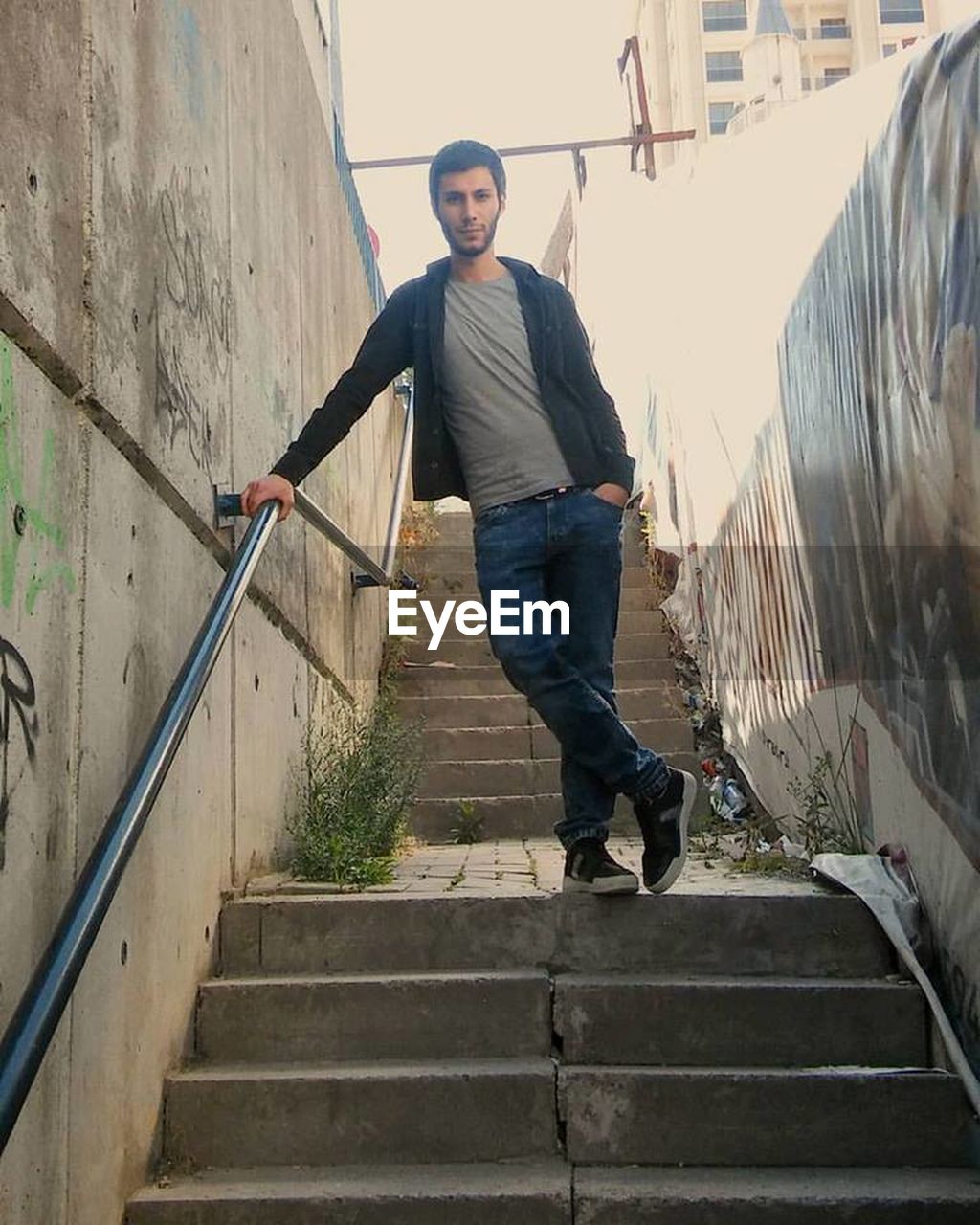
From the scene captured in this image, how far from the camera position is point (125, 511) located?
2.39m

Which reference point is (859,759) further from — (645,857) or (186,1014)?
(186,1014)

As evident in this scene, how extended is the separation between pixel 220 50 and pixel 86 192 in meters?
1.36

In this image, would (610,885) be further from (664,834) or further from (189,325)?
(189,325)

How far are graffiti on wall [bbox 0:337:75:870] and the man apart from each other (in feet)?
3.23

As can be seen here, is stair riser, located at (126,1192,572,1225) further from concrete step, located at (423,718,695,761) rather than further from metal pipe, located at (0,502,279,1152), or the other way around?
concrete step, located at (423,718,695,761)

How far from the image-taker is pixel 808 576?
3977 mm

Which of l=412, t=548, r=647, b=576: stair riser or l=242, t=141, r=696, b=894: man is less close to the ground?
l=412, t=548, r=647, b=576: stair riser

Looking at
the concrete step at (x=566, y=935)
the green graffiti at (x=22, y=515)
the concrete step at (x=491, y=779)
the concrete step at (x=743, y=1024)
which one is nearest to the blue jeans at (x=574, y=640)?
the concrete step at (x=566, y=935)

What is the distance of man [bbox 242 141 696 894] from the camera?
118 inches

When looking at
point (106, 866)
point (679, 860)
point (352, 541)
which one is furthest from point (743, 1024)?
point (352, 541)

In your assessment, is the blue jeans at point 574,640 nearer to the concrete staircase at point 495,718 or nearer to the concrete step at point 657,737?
the concrete staircase at point 495,718

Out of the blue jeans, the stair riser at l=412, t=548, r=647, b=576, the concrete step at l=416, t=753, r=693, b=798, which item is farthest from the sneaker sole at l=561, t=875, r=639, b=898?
the stair riser at l=412, t=548, r=647, b=576

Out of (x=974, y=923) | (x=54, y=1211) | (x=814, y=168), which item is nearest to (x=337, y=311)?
(x=814, y=168)

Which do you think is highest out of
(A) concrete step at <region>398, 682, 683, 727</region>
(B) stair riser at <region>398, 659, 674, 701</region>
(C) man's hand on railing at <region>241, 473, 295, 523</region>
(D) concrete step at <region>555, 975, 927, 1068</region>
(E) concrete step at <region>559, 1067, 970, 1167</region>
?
(C) man's hand on railing at <region>241, 473, 295, 523</region>
